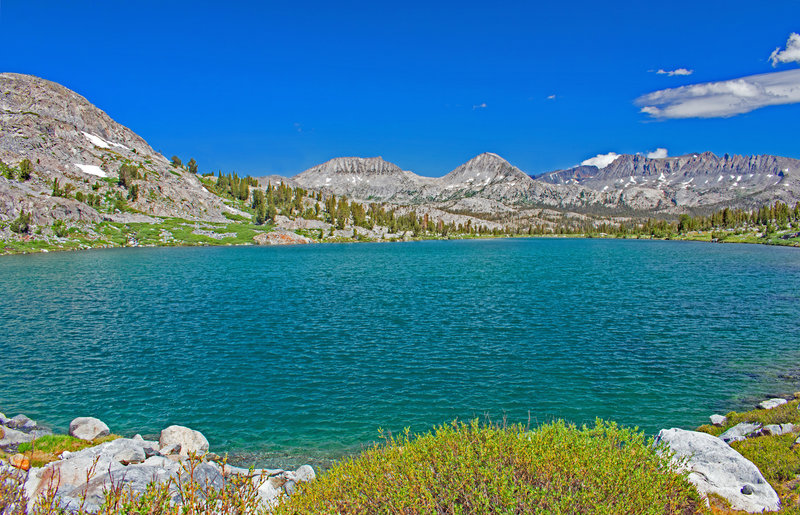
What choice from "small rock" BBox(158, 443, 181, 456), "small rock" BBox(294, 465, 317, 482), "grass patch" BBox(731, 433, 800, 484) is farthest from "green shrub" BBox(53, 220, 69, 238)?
"grass patch" BBox(731, 433, 800, 484)

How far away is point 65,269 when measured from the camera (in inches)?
3735

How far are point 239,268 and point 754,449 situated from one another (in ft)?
341

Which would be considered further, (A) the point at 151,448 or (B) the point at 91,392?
(B) the point at 91,392

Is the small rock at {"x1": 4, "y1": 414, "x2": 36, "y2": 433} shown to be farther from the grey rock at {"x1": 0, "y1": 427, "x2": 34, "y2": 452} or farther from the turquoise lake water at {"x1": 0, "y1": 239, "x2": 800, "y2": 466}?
the grey rock at {"x1": 0, "y1": 427, "x2": 34, "y2": 452}

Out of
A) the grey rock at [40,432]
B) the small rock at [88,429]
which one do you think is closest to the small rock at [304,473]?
the small rock at [88,429]

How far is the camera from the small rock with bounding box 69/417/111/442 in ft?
73.8

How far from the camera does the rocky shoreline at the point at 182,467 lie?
14125 millimetres

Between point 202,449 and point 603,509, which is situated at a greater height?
point 603,509

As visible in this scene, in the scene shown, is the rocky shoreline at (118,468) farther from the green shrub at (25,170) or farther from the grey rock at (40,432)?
the green shrub at (25,170)

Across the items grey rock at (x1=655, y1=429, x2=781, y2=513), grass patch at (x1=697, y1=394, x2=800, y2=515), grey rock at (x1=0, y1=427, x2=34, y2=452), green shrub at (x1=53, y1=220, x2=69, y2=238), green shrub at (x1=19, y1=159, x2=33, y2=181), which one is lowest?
grey rock at (x1=0, y1=427, x2=34, y2=452)

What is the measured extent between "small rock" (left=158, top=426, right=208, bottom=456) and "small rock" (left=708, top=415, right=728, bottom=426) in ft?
90.0

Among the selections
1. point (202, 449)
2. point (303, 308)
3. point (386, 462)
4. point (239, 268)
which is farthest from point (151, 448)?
point (239, 268)

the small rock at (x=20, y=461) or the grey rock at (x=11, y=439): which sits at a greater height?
the small rock at (x=20, y=461)

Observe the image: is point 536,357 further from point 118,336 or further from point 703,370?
point 118,336
